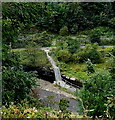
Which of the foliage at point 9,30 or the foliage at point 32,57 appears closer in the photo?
the foliage at point 9,30

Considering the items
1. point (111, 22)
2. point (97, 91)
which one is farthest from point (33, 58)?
point (111, 22)

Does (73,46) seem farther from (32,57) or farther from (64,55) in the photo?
(32,57)

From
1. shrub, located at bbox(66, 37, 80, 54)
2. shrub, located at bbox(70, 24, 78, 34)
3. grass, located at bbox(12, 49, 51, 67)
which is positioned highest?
shrub, located at bbox(70, 24, 78, 34)

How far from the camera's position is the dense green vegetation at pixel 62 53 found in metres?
3.09

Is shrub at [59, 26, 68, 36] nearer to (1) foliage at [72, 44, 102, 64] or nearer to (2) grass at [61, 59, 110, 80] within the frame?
(1) foliage at [72, 44, 102, 64]

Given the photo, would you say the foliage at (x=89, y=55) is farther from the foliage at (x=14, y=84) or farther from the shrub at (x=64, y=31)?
the foliage at (x=14, y=84)

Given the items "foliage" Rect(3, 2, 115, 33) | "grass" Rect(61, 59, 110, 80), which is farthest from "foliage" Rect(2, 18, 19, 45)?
"foliage" Rect(3, 2, 115, 33)

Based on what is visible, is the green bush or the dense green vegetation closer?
the dense green vegetation

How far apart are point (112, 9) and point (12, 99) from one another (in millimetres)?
18231

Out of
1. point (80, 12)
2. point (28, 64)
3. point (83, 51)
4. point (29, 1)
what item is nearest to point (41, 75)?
point (28, 64)

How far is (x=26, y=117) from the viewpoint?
59.2 inches

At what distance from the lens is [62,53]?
12.0m

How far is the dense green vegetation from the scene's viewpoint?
3086 millimetres

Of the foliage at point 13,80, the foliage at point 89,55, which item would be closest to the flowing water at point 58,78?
the foliage at point 89,55
